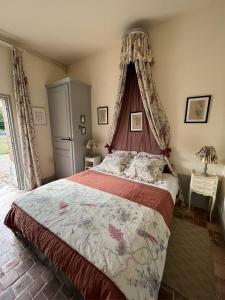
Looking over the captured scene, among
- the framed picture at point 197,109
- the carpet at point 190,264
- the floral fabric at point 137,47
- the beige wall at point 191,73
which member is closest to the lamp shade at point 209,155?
the beige wall at point 191,73

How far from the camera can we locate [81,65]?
11.2 feet

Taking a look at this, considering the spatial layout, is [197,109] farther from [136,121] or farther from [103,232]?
[103,232]

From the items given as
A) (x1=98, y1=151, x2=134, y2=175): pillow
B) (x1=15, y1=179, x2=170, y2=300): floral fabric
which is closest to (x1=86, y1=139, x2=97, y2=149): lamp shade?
(x1=98, y1=151, x2=134, y2=175): pillow

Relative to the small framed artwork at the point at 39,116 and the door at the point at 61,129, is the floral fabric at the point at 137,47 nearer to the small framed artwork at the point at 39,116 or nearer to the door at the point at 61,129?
the door at the point at 61,129

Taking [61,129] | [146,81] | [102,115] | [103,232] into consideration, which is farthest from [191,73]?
[61,129]

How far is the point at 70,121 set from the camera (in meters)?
3.08

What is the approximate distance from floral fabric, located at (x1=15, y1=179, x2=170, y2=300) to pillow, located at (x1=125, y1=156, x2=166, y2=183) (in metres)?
0.67

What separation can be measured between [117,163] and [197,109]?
1.55m

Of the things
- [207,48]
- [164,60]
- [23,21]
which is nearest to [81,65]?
[23,21]

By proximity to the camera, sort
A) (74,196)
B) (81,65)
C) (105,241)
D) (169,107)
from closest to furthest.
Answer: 1. (105,241)
2. (74,196)
3. (169,107)
4. (81,65)

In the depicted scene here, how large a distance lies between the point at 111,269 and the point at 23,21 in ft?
10.8

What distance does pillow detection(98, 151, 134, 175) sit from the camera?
2.50m

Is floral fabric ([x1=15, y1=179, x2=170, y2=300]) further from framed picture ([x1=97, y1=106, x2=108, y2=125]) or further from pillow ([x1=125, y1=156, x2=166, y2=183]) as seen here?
framed picture ([x1=97, y1=106, x2=108, y2=125])

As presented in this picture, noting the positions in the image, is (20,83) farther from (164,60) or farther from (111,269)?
(111,269)
